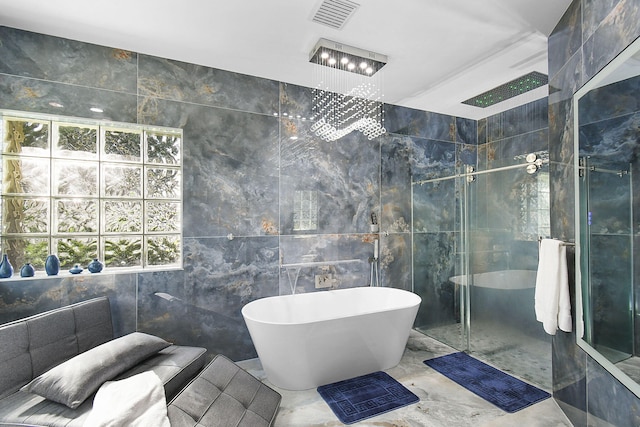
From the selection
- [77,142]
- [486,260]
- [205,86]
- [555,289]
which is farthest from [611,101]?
[77,142]

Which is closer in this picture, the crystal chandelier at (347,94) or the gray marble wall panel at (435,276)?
the crystal chandelier at (347,94)

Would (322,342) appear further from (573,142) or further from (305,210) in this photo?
(573,142)

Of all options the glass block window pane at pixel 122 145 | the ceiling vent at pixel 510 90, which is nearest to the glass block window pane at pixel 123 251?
the glass block window pane at pixel 122 145

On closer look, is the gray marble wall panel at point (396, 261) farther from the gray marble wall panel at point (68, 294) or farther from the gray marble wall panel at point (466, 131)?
the gray marble wall panel at point (68, 294)

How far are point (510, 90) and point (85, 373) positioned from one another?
4.42 meters

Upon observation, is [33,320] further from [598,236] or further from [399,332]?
[598,236]

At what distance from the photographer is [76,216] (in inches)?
109

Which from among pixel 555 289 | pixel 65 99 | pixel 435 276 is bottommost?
pixel 435 276

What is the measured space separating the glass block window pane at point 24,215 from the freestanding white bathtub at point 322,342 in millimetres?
1826

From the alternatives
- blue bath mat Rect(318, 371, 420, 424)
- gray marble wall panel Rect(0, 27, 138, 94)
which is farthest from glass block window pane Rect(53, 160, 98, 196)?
blue bath mat Rect(318, 371, 420, 424)

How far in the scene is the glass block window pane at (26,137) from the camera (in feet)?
8.45

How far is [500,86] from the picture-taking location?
136 inches

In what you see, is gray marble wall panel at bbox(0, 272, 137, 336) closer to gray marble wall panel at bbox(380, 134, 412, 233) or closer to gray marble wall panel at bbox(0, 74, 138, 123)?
gray marble wall panel at bbox(0, 74, 138, 123)

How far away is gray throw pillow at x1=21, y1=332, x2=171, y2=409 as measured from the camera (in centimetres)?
169
